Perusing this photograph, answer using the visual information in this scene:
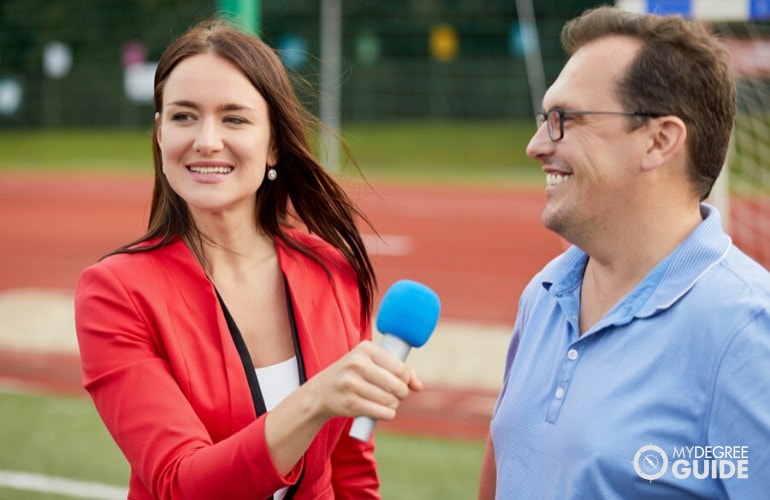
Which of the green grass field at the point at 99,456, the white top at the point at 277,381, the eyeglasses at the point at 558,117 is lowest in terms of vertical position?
the green grass field at the point at 99,456

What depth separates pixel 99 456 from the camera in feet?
21.9

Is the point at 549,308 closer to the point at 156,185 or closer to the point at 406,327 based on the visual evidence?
the point at 406,327

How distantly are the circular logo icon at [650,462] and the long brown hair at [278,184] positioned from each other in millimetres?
1169

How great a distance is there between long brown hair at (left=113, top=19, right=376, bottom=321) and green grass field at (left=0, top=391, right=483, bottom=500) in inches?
116

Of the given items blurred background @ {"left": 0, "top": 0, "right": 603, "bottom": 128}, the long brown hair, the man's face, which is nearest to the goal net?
the long brown hair

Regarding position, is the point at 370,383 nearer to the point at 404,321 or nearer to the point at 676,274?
the point at 404,321

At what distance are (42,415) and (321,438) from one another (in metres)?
5.15

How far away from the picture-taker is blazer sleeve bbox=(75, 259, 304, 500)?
233 cm

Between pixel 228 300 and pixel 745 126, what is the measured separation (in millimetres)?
20760

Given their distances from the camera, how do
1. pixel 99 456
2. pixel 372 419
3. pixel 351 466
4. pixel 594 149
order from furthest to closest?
pixel 99 456 → pixel 351 466 → pixel 594 149 → pixel 372 419

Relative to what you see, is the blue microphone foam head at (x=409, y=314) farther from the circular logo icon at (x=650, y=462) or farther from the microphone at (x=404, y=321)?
the circular logo icon at (x=650, y=462)

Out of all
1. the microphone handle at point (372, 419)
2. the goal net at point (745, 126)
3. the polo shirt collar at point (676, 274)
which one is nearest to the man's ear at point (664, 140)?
the polo shirt collar at point (676, 274)

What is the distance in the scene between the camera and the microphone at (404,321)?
Result: 208cm

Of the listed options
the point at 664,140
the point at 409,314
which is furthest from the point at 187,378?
the point at 664,140
